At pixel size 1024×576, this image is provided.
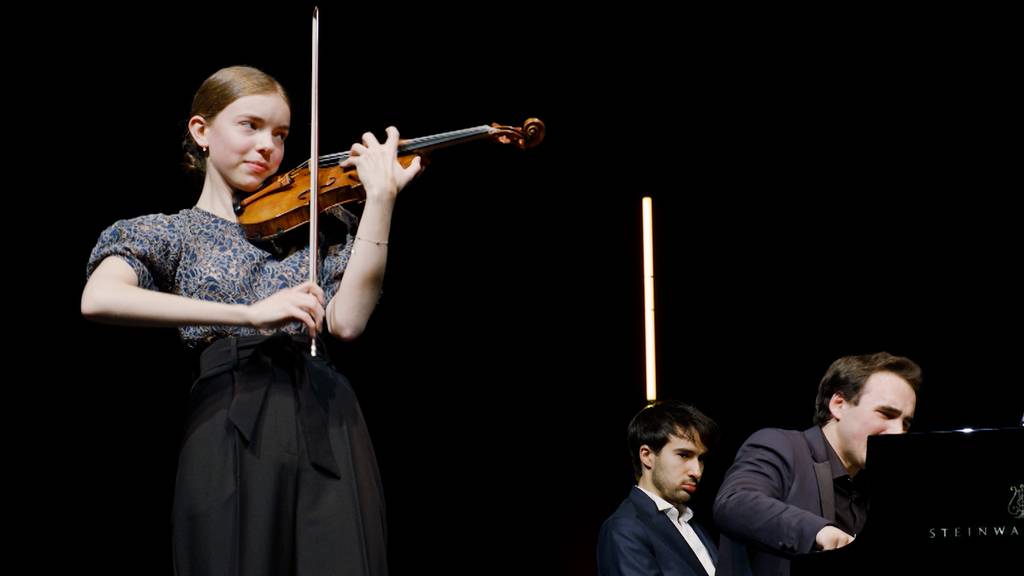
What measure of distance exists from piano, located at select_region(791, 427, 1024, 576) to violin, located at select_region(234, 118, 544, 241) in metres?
1.03

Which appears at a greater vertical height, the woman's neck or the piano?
the woman's neck

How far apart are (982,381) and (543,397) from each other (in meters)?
1.62

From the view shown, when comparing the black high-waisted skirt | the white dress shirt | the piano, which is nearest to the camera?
the black high-waisted skirt

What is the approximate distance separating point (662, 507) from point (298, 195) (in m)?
2.12

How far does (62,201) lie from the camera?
282cm

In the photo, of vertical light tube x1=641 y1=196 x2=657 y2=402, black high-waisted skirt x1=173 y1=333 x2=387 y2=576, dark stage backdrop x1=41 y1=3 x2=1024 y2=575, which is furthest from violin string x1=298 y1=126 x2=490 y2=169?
vertical light tube x1=641 y1=196 x2=657 y2=402

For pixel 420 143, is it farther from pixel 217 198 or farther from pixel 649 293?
pixel 649 293

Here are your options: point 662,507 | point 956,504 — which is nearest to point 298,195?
point 956,504

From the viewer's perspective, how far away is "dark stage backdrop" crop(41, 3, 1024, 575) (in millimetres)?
3699

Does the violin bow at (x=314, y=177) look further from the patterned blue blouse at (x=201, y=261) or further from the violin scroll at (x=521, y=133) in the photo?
the violin scroll at (x=521, y=133)

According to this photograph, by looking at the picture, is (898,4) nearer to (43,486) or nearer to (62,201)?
(62,201)

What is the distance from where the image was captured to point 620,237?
4.61 m

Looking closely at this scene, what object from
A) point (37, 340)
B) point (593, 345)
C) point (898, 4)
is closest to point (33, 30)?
point (37, 340)

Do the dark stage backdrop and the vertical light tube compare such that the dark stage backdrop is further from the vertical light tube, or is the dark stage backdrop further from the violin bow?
the violin bow
